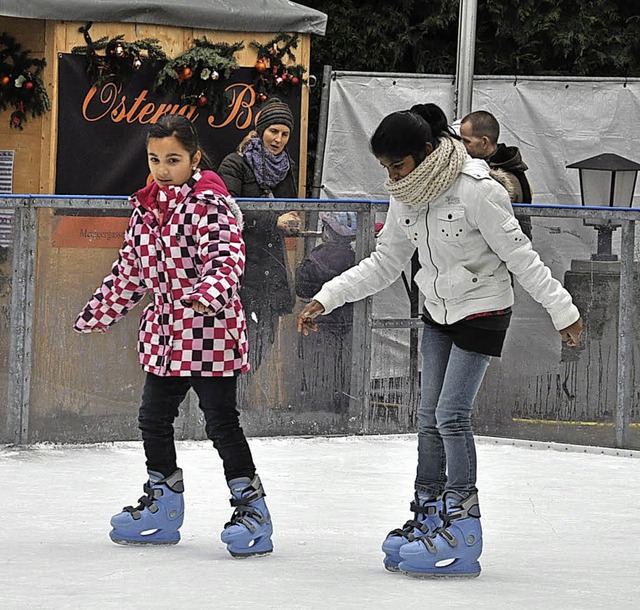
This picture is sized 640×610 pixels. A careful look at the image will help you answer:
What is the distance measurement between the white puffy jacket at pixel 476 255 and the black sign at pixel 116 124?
4.69 metres

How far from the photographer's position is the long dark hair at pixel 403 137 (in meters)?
4.32

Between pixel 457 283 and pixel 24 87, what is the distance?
4.91 meters

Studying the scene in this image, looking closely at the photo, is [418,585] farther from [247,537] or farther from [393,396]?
[393,396]

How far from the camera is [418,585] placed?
4.30 metres

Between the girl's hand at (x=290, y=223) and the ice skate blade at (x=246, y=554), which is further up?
the girl's hand at (x=290, y=223)

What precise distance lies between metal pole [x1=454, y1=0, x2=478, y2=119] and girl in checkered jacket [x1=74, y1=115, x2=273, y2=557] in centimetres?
438

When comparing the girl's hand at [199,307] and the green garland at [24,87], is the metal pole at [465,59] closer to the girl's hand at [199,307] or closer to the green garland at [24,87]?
the green garland at [24,87]

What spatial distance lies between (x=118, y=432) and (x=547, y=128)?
164 inches

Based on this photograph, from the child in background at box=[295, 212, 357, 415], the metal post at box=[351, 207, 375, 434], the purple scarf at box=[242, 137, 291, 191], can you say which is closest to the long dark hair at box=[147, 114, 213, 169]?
the child in background at box=[295, 212, 357, 415]

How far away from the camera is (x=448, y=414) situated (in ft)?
14.4

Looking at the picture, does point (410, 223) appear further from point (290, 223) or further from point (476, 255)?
→ point (290, 223)

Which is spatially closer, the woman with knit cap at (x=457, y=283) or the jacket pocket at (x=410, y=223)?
the woman with knit cap at (x=457, y=283)

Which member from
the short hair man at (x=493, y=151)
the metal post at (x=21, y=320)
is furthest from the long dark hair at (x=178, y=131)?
the short hair man at (x=493, y=151)

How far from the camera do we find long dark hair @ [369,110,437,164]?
14.2 ft
